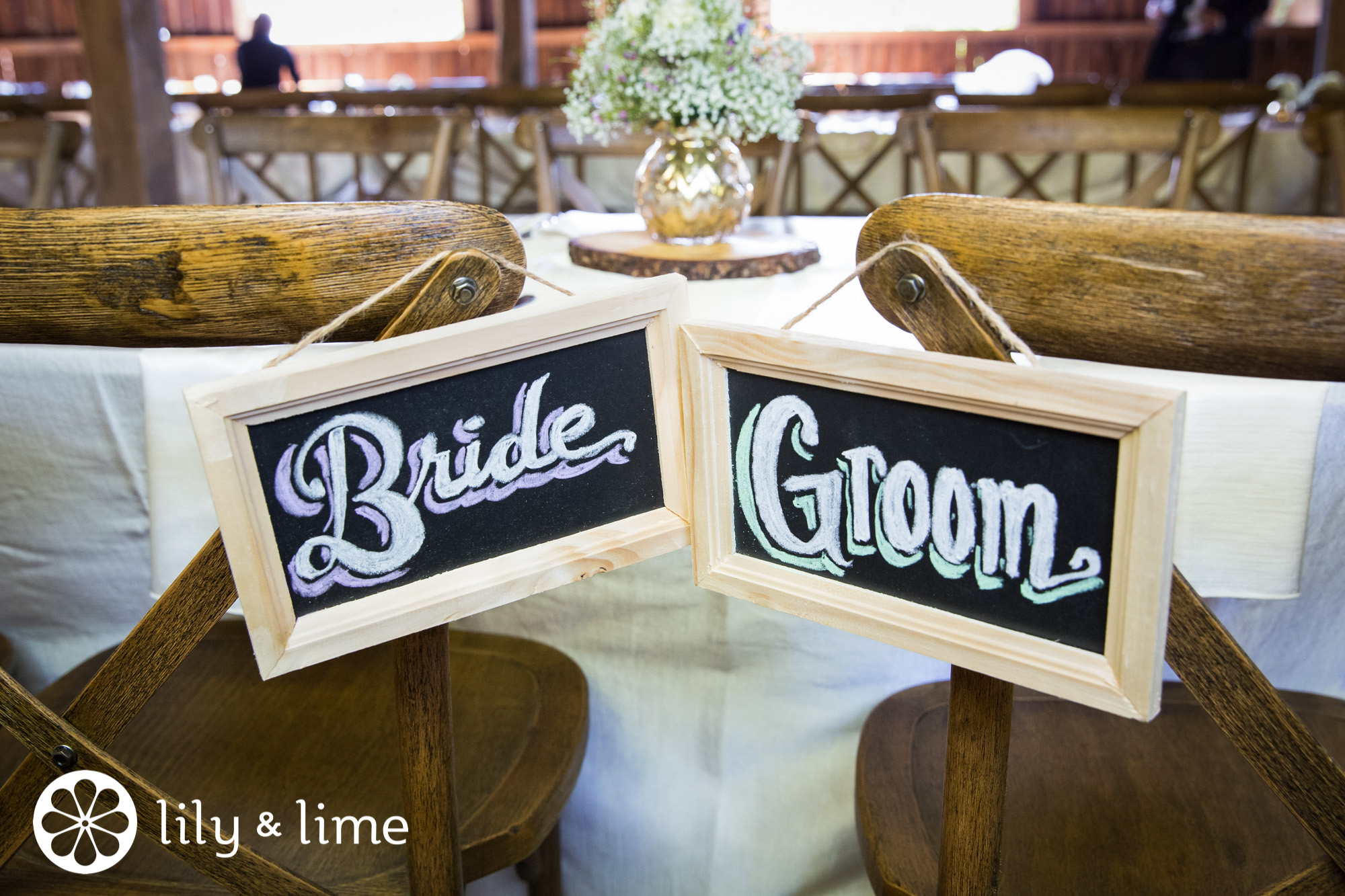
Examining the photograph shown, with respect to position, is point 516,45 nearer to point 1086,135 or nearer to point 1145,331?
point 1086,135

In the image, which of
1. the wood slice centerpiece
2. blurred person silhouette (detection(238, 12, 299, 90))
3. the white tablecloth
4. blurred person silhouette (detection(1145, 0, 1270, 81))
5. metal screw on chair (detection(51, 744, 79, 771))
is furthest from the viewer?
blurred person silhouette (detection(238, 12, 299, 90))

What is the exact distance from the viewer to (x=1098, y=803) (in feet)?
2.08

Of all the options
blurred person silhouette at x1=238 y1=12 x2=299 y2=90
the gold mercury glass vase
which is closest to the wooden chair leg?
the gold mercury glass vase

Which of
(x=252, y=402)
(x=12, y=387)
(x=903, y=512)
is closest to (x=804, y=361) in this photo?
(x=903, y=512)

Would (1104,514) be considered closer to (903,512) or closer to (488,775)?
(903,512)

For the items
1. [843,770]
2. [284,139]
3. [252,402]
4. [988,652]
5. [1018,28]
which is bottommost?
[843,770]

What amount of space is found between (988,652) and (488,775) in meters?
0.41

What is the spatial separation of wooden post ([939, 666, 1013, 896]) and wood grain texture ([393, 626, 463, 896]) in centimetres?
25

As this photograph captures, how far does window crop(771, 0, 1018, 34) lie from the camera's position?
31.4 feet

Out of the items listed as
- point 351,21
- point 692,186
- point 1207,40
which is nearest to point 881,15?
point 1207,40

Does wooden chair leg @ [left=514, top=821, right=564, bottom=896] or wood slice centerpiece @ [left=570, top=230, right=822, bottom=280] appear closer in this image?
wooden chair leg @ [left=514, top=821, right=564, bottom=896]

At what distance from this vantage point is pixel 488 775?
0.66m

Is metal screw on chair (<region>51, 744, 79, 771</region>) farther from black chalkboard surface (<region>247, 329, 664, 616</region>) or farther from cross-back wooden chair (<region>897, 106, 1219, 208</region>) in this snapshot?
cross-back wooden chair (<region>897, 106, 1219, 208</region>)

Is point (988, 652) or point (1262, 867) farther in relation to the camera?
point (1262, 867)
